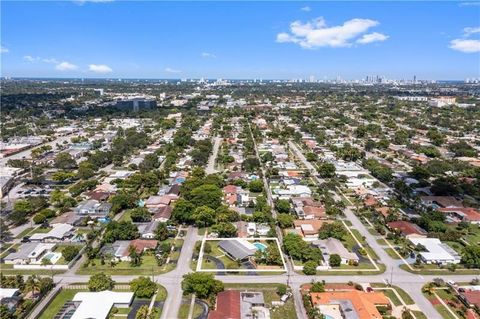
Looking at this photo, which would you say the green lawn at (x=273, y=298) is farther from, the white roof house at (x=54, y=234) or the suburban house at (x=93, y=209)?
the suburban house at (x=93, y=209)

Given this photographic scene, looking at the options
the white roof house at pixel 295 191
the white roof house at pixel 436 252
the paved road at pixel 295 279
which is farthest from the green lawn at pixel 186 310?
the white roof house at pixel 295 191

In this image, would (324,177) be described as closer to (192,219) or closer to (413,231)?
(413,231)

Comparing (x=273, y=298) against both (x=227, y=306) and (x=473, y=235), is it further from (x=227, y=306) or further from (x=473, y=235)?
(x=473, y=235)

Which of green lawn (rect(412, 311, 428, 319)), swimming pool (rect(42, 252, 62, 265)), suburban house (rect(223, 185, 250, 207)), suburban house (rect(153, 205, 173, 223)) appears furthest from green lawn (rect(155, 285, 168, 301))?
suburban house (rect(223, 185, 250, 207))

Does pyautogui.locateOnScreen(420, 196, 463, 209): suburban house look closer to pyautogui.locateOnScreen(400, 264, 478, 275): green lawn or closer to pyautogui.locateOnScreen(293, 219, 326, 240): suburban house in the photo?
pyautogui.locateOnScreen(400, 264, 478, 275): green lawn

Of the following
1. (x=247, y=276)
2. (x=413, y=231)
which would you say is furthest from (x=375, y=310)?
(x=413, y=231)

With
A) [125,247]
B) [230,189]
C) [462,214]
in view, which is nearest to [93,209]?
[125,247]
